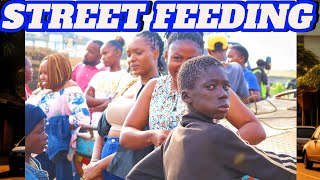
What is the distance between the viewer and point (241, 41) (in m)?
4.96

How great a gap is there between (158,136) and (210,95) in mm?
559

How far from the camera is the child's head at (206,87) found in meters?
4.73

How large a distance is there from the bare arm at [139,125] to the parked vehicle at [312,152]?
10621 mm

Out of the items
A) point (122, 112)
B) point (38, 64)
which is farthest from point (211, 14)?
point (38, 64)

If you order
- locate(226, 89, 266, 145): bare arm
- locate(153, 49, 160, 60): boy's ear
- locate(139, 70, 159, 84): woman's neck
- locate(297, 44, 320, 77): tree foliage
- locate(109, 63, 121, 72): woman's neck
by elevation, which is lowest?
locate(226, 89, 266, 145): bare arm

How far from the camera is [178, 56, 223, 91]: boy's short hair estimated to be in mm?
4781

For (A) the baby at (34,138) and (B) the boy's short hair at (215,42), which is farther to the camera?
(A) the baby at (34,138)

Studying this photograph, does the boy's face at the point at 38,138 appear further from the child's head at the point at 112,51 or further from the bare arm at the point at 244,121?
the bare arm at the point at 244,121

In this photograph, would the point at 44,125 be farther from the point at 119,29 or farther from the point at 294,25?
the point at 294,25

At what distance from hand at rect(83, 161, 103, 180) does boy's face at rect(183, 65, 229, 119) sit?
0.98 meters

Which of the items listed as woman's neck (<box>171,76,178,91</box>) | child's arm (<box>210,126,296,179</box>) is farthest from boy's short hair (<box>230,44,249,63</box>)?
child's arm (<box>210,126,296,179</box>)

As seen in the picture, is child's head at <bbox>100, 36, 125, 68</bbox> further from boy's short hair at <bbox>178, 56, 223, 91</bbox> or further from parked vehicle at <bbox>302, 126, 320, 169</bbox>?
parked vehicle at <bbox>302, 126, 320, 169</bbox>

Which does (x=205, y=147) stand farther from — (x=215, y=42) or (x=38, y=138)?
(x=38, y=138)

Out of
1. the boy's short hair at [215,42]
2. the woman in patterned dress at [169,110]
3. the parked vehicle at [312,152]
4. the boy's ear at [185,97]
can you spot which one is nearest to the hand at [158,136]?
the woman in patterned dress at [169,110]
